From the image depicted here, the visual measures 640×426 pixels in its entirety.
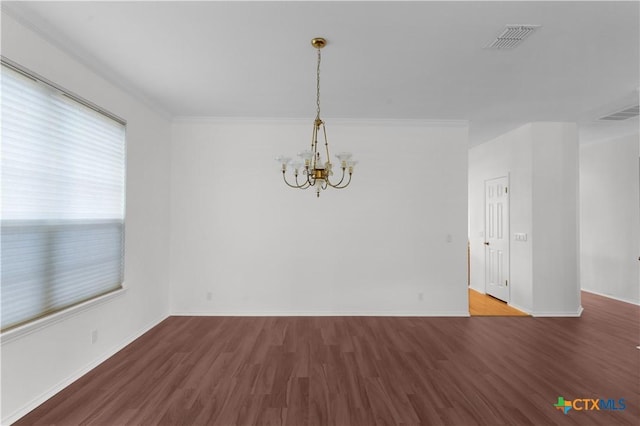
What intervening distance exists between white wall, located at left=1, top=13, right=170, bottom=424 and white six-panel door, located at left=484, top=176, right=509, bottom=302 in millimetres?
5691

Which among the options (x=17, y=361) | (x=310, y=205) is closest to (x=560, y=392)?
(x=310, y=205)

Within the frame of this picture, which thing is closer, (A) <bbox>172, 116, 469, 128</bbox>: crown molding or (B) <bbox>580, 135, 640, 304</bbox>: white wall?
(A) <bbox>172, 116, 469, 128</bbox>: crown molding

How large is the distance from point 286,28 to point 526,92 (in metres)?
3.04

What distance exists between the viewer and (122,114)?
142 inches

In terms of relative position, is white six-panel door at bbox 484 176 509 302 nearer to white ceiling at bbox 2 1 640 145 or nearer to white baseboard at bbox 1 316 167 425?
white ceiling at bbox 2 1 640 145

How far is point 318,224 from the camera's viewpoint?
4887mm

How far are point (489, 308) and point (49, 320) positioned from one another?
19.0 ft

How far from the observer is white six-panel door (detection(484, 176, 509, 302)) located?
5.51m

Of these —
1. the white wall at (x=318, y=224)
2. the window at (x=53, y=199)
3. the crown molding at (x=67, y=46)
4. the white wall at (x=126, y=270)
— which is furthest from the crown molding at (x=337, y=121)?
the window at (x=53, y=199)

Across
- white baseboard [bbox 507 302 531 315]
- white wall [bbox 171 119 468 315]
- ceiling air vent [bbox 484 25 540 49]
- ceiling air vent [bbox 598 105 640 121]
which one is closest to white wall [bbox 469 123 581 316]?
white baseboard [bbox 507 302 531 315]

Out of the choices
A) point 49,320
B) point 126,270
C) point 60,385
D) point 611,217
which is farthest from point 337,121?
point 611,217

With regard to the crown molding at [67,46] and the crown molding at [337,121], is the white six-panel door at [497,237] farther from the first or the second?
the crown molding at [67,46]

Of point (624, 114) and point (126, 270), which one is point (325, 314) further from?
point (624, 114)

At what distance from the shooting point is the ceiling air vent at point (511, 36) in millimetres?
2443
